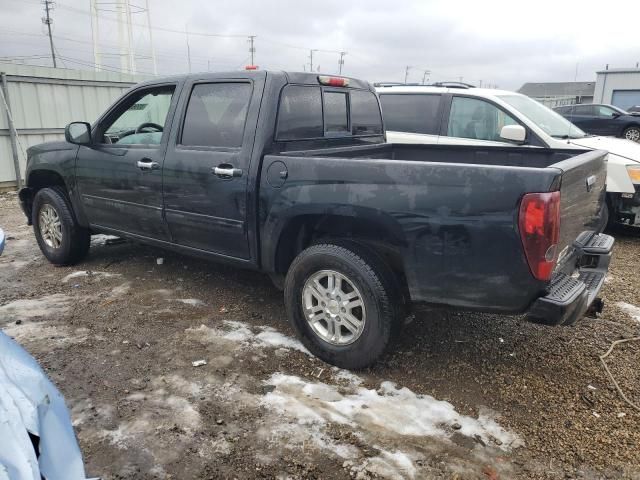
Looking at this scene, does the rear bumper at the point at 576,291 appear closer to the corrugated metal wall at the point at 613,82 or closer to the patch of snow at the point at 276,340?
the patch of snow at the point at 276,340

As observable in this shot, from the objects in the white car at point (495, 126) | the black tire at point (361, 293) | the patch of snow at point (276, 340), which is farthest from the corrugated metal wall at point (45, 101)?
the black tire at point (361, 293)

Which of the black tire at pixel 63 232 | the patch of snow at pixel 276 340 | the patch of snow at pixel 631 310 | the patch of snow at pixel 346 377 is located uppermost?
the black tire at pixel 63 232

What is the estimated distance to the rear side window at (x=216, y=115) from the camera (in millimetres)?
3715

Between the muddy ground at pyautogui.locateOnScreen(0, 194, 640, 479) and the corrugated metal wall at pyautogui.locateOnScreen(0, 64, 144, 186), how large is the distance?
6.70 m

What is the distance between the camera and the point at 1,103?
9.76 meters

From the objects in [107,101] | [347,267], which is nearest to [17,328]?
[347,267]

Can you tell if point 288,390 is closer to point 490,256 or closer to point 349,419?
point 349,419

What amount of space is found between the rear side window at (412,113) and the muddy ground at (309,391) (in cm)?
291

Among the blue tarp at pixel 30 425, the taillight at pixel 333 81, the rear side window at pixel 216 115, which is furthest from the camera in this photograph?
the taillight at pixel 333 81

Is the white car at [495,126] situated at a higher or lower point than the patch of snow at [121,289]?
higher

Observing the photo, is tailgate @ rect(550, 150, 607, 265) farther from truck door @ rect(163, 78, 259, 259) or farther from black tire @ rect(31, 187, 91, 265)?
black tire @ rect(31, 187, 91, 265)

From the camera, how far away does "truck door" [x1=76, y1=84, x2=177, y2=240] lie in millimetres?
4246

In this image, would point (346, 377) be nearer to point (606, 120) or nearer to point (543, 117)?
point (543, 117)

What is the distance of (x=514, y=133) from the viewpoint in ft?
17.9
